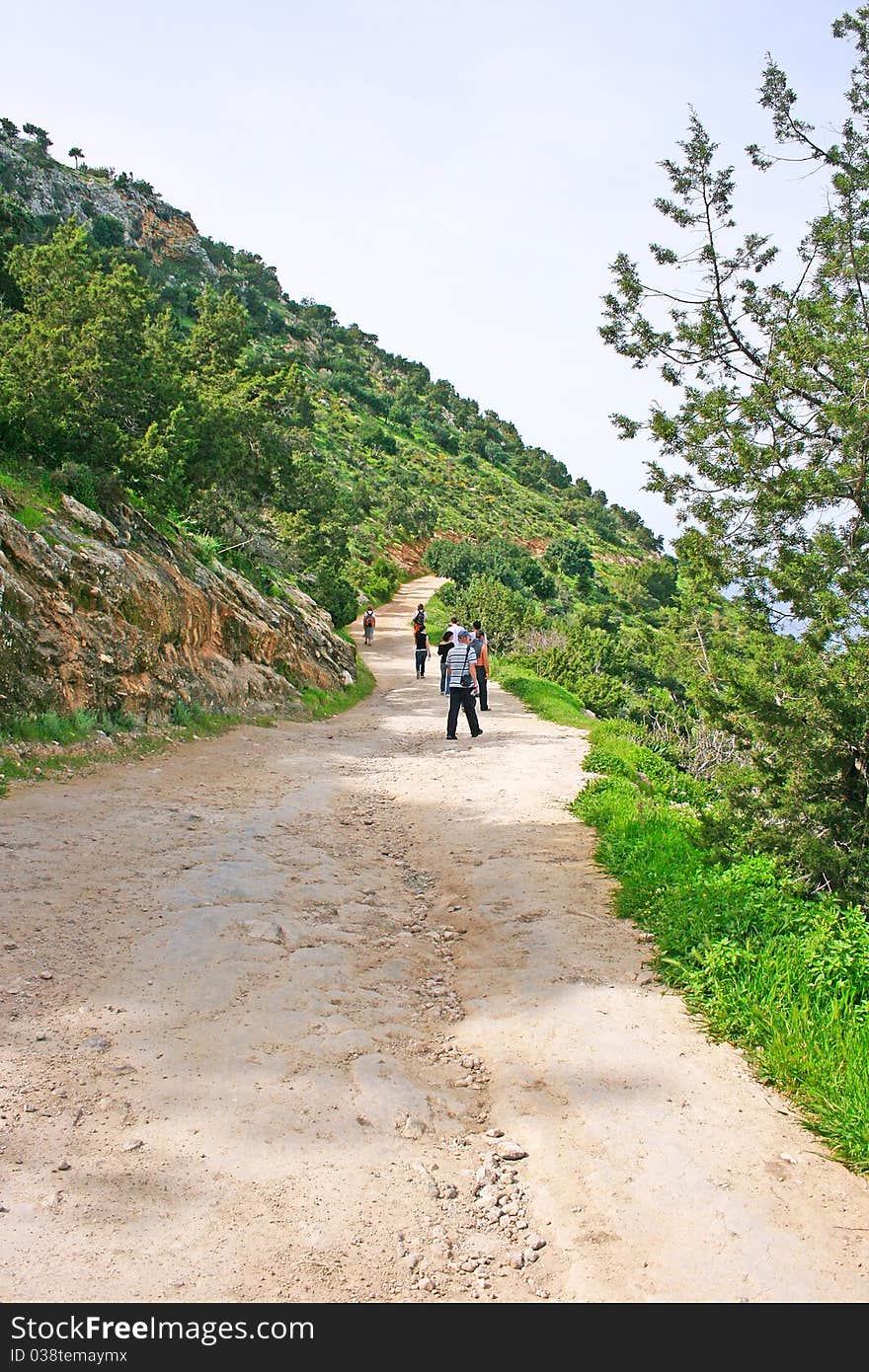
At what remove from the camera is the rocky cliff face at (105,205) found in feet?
210

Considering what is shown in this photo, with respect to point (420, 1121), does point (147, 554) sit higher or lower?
higher

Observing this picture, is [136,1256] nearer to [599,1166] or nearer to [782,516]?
[599,1166]

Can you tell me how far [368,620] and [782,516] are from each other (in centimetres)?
2951

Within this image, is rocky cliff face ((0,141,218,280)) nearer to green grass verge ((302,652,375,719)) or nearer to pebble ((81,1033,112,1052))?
green grass verge ((302,652,375,719))

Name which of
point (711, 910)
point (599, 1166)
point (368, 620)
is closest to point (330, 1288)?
point (599, 1166)

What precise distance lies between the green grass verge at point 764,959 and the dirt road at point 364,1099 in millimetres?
165

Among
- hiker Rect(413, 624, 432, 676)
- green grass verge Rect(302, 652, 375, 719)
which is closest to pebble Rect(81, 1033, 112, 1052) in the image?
green grass verge Rect(302, 652, 375, 719)

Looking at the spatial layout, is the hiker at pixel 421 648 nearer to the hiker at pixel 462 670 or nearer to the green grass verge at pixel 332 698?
the green grass verge at pixel 332 698

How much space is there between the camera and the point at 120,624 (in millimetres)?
11008

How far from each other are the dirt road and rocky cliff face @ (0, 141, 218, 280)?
68210mm

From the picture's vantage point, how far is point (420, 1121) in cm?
354

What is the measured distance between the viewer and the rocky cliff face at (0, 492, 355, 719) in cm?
936

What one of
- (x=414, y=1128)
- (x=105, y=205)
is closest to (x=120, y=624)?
(x=414, y=1128)
